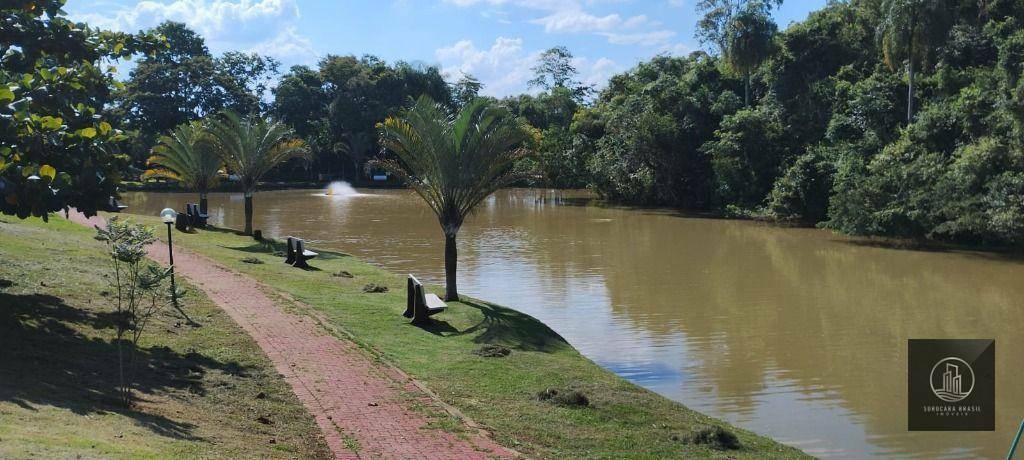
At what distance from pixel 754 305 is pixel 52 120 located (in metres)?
15.2

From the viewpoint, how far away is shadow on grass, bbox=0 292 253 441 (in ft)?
26.4

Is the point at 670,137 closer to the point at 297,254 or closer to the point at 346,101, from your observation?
the point at 297,254

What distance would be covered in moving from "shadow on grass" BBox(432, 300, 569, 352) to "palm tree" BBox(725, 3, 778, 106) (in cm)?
3401

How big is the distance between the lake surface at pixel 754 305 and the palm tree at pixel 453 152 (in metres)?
3.04

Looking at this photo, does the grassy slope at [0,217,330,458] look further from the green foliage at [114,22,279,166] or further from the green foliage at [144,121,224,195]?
the green foliage at [114,22,279,166]

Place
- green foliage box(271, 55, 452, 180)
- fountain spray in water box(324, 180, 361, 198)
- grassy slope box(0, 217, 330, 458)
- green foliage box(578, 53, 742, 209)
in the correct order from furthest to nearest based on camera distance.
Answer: green foliage box(271, 55, 452, 180) → fountain spray in water box(324, 180, 361, 198) → green foliage box(578, 53, 742, 209) → grassy slope box(0, 217, 330, 458)

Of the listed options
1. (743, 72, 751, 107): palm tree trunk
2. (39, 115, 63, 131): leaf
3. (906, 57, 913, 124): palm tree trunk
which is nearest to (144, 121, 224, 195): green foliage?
(39, 115, 63, 131): leaf

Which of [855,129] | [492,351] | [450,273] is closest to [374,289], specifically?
[450,273]

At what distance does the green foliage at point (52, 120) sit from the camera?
1023cm

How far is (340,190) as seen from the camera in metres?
72.0

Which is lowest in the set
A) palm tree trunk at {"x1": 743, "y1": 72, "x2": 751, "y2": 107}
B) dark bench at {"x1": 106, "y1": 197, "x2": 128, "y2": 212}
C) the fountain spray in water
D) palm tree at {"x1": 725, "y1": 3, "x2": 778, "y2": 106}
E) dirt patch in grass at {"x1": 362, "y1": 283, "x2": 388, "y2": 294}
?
dirt patch in grass at {"x1": 362, "y1": 283, "x2": 388, "y2": 294}

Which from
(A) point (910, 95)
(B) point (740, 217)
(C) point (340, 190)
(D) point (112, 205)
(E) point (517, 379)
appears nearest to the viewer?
(E) point (517, 379)

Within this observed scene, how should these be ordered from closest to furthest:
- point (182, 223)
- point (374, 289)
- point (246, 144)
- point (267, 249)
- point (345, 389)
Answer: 1. point (345, 389)
2. point (374, 289)
3. point (267, 249)
4. point (182, 223)
5. point (246, 144)

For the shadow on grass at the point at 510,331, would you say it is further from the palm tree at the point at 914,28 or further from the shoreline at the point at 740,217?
the palm tree at the point at 914,28
